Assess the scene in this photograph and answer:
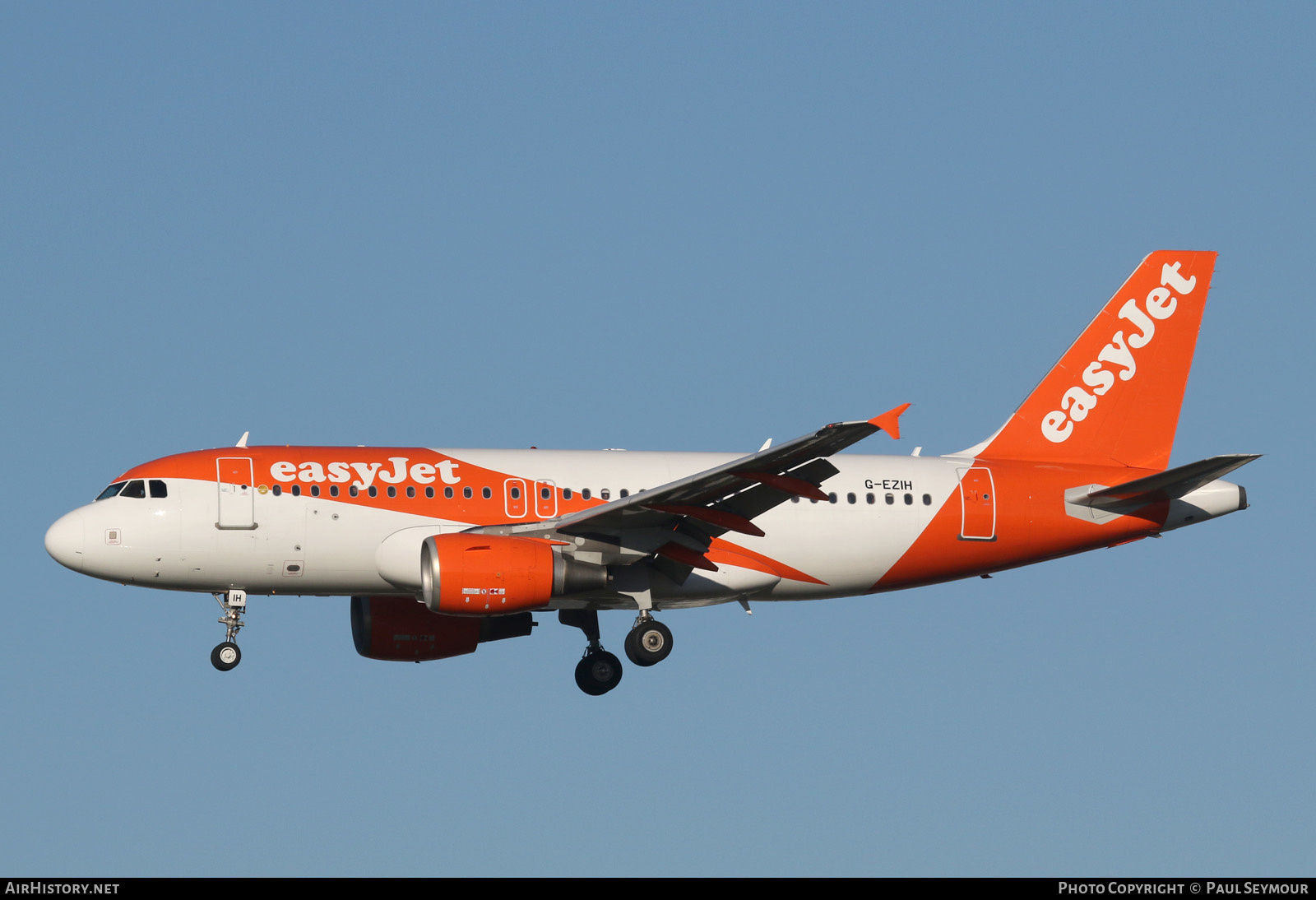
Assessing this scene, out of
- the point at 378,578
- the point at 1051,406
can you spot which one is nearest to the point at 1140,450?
the point at 1051,406

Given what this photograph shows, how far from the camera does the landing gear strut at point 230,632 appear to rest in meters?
37.4

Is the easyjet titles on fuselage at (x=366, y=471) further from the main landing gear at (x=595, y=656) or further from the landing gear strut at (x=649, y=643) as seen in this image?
the landing gear strut at (x=649, y=643)

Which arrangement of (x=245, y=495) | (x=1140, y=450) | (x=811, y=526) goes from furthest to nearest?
1. (x=1140, y=450)
2. (x=811, y=526)
3. (x=245, y=495)

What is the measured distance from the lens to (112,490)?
37719 mm

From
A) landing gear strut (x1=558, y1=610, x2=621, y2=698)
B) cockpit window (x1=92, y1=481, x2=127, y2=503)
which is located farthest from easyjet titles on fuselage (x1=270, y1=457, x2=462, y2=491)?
landing gear strut (x1=558, y1=610, x2=621, y2=698)

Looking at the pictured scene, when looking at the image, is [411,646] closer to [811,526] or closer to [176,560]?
[176,560]

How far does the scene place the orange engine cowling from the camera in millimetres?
35750

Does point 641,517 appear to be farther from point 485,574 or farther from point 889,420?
point 889,420

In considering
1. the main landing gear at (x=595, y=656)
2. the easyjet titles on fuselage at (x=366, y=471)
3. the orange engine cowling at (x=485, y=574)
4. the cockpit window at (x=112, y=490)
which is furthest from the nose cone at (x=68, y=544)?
the main landing gear at (x=595, y=656)

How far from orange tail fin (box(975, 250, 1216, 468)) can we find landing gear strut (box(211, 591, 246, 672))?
16445 mm

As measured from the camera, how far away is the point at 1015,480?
40.9 metres

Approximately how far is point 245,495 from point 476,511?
453cm

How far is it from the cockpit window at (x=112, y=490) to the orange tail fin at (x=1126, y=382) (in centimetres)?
1841

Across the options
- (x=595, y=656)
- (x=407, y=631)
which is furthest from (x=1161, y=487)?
(x=407, y=631)
